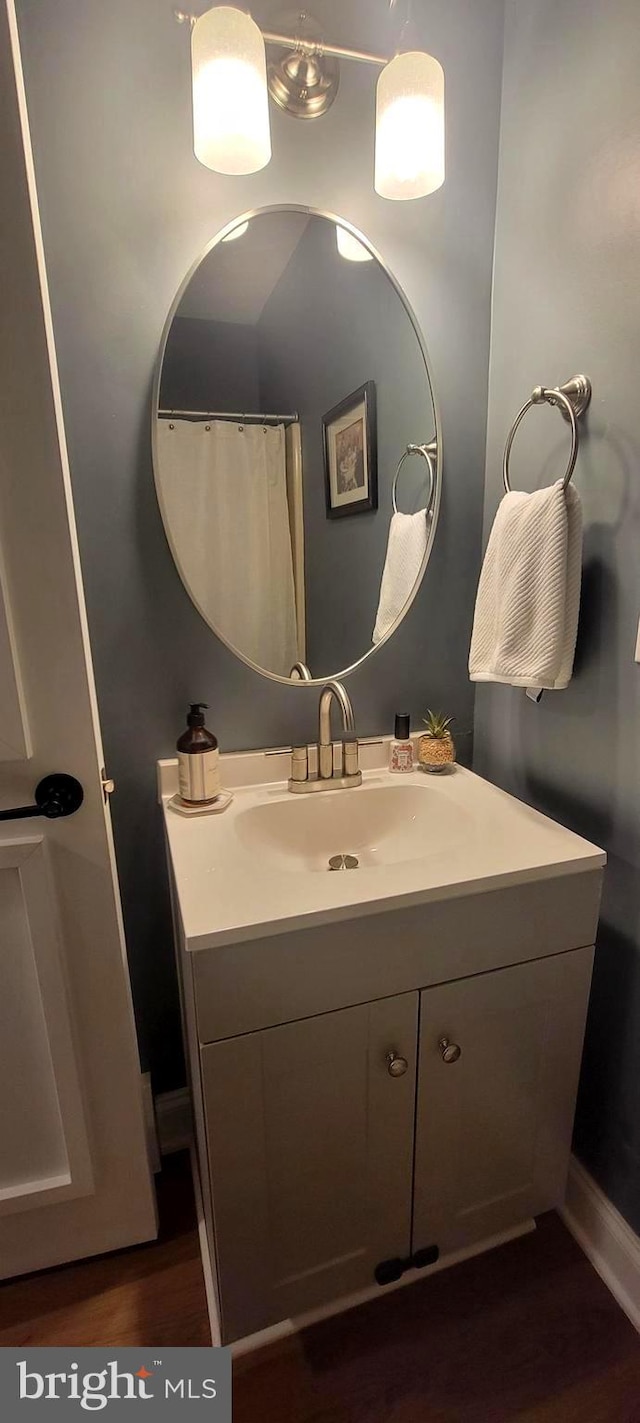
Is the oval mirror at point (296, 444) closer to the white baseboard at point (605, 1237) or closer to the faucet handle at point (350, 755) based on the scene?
the faucet handle at point (350, 755)

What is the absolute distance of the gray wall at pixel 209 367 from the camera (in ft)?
3.46

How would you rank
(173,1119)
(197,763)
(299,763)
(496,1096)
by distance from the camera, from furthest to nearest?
(173,1119), (299,763), (197,763), (496,1096)

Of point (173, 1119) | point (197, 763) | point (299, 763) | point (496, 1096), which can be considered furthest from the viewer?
point (173, 1119)

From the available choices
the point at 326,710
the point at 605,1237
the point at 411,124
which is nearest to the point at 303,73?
the point at 411,124

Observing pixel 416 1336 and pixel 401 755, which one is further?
pixel 401 755

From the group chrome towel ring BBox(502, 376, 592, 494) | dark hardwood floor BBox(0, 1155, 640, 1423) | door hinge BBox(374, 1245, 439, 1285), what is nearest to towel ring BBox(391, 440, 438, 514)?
chrome towel ring BBox(502, 376, 592, 494)

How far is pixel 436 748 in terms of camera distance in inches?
50.3

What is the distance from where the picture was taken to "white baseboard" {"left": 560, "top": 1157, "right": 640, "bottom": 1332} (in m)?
1.05

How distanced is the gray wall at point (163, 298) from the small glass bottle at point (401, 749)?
7 cm

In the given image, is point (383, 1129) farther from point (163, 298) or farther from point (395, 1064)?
point (163, 298)

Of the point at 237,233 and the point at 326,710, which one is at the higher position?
the point at 237,233

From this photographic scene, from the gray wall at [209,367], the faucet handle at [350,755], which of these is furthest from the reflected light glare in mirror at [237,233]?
the faucet handle at [350,755]

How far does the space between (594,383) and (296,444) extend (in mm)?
514

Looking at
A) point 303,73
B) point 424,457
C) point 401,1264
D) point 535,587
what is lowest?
point 401,1264
